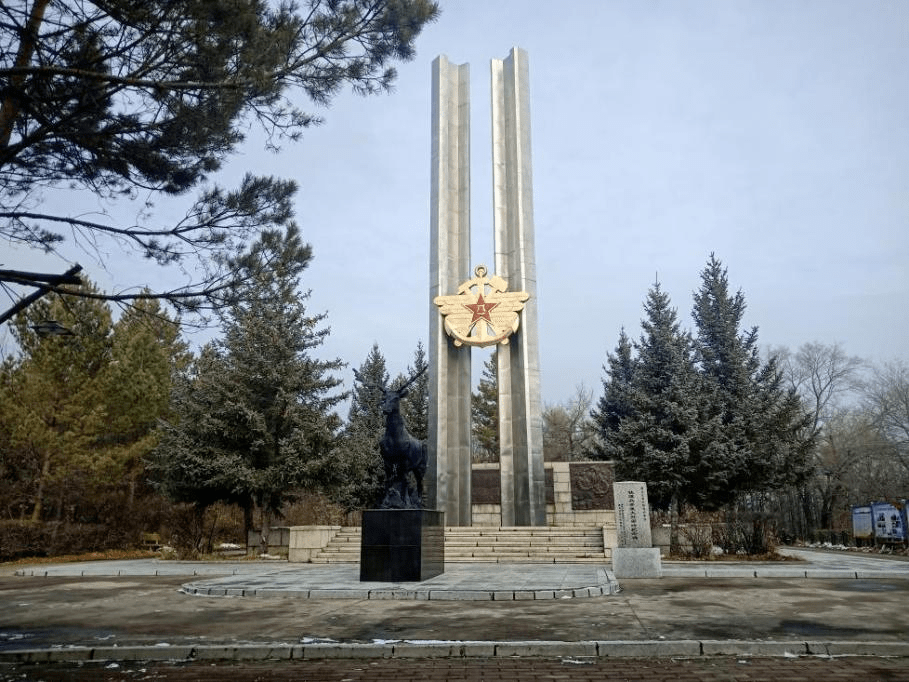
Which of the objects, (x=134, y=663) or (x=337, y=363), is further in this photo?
(x=337, y=363)

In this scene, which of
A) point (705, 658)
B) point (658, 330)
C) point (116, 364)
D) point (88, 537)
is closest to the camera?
point (705, 658)

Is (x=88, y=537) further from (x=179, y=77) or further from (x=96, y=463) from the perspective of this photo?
(x=179, y=77)

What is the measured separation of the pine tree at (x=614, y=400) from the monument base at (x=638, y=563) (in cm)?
1183

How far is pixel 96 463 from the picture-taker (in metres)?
20.3

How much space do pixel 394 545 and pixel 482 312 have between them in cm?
1134

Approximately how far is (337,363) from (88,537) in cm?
911

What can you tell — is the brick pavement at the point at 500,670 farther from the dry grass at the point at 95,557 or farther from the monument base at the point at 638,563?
the dry grass at the point at 95,557

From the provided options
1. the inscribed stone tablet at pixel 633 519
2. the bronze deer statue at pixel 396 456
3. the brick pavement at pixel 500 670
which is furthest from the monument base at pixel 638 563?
the brick pavement at pixel 500 670

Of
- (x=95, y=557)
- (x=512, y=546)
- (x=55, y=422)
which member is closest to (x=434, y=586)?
(x=512, y=546)

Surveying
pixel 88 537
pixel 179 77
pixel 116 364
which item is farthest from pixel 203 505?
pixel 179 77

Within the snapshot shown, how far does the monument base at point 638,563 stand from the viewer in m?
12.0

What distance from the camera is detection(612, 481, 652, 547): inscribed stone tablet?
1237 centimetres

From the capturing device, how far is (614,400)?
86.2ft

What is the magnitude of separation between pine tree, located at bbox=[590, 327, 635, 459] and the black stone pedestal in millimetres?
14538
